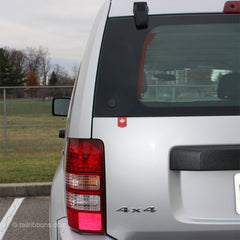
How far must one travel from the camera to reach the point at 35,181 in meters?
6.34

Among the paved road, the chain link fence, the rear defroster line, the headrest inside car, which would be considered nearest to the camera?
the headrest inside car

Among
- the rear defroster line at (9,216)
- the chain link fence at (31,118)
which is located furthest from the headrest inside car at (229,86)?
the chain link fence at (31,118)

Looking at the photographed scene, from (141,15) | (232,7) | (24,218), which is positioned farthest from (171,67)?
(24,218)

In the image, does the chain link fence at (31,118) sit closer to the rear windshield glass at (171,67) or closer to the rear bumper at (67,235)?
the rear bumper at (67,235)

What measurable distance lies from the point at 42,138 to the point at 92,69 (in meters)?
12.3

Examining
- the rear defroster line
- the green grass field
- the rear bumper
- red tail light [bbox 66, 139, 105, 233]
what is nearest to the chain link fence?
the green grass field

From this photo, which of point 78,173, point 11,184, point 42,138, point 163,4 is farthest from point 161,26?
point 42,138

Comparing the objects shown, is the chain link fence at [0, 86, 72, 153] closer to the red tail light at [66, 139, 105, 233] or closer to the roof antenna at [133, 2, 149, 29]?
the red tail light at [66, 139, 105, 233]

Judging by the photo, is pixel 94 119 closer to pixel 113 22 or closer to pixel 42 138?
pixel 113 22

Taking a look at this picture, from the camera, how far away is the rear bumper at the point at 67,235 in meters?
1.82

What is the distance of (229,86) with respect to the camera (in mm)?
1907

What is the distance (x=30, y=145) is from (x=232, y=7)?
36.1 ft

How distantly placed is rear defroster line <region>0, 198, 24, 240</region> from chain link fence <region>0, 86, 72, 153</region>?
5683 mm

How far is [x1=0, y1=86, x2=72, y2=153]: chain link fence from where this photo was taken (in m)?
11.9
